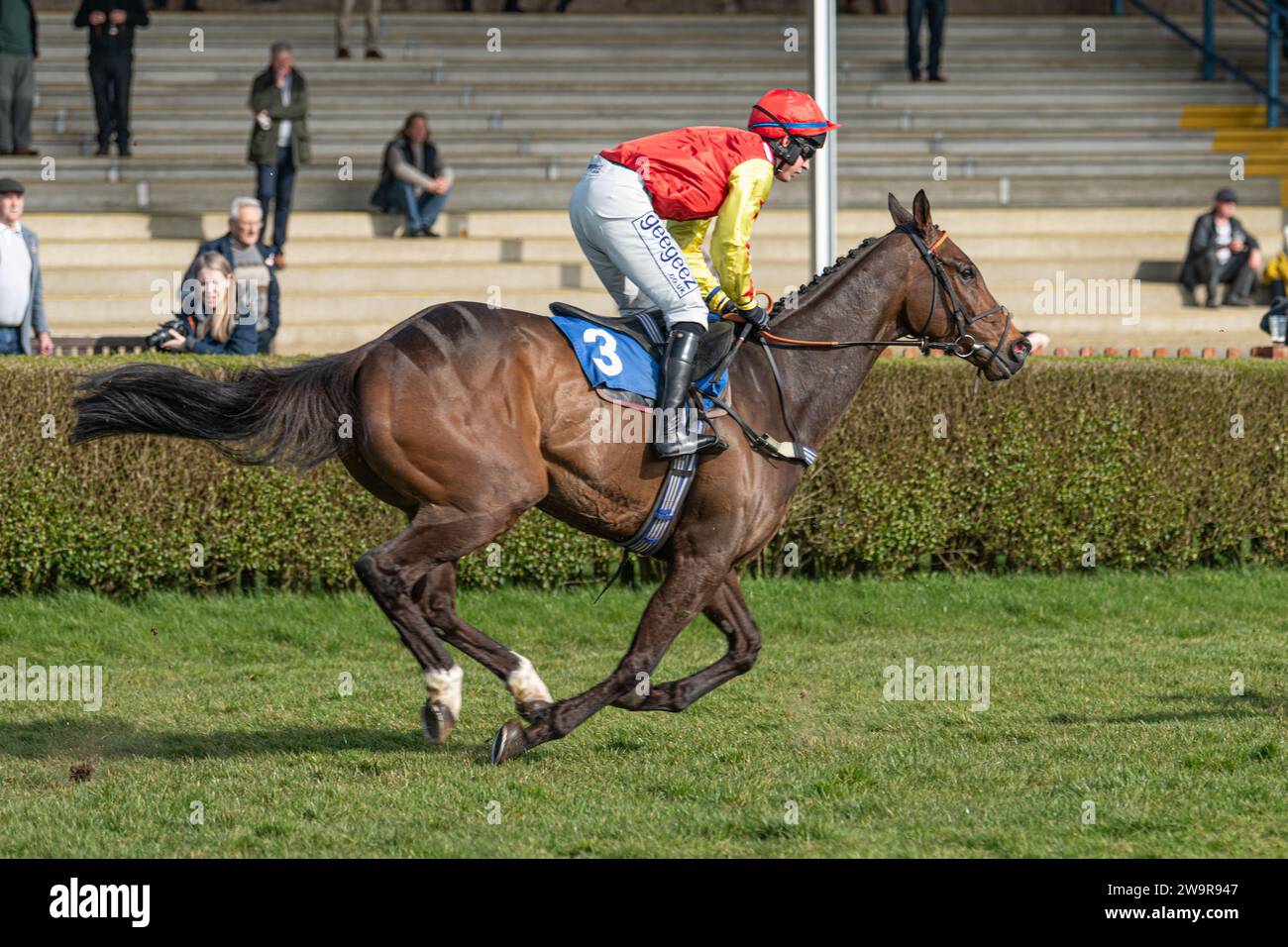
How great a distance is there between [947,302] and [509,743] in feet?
7.61

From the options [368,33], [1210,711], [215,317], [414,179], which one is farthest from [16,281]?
[368,33]

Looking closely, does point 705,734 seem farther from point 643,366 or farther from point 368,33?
point 368,33

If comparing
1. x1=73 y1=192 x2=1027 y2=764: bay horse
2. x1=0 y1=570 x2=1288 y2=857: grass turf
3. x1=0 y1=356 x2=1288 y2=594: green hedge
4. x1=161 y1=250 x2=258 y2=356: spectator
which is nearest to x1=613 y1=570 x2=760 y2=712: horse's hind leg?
x1=73 y1=192 x2=1027 y2=764: bay horse

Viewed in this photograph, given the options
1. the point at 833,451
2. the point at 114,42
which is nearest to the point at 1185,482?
the point at 833,451

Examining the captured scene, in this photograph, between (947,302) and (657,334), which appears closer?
(657,334)

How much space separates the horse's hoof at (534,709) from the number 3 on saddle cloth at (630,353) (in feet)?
3.56

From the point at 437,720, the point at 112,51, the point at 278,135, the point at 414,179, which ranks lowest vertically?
the point at 437,720

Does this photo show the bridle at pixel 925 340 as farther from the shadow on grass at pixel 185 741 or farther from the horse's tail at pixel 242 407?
the shadow on grass at pixel 185 741

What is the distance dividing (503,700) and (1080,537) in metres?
3.89

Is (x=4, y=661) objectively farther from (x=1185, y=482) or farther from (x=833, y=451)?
(x=1185, y=482)

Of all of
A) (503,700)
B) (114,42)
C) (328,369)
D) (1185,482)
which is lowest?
(503,700)

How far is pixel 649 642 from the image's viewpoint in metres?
5.94

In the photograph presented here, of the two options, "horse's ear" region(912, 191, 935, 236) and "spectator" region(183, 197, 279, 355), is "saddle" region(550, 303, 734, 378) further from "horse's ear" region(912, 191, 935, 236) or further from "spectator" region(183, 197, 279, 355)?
"spectator" region(183, 197, 279, 355)
